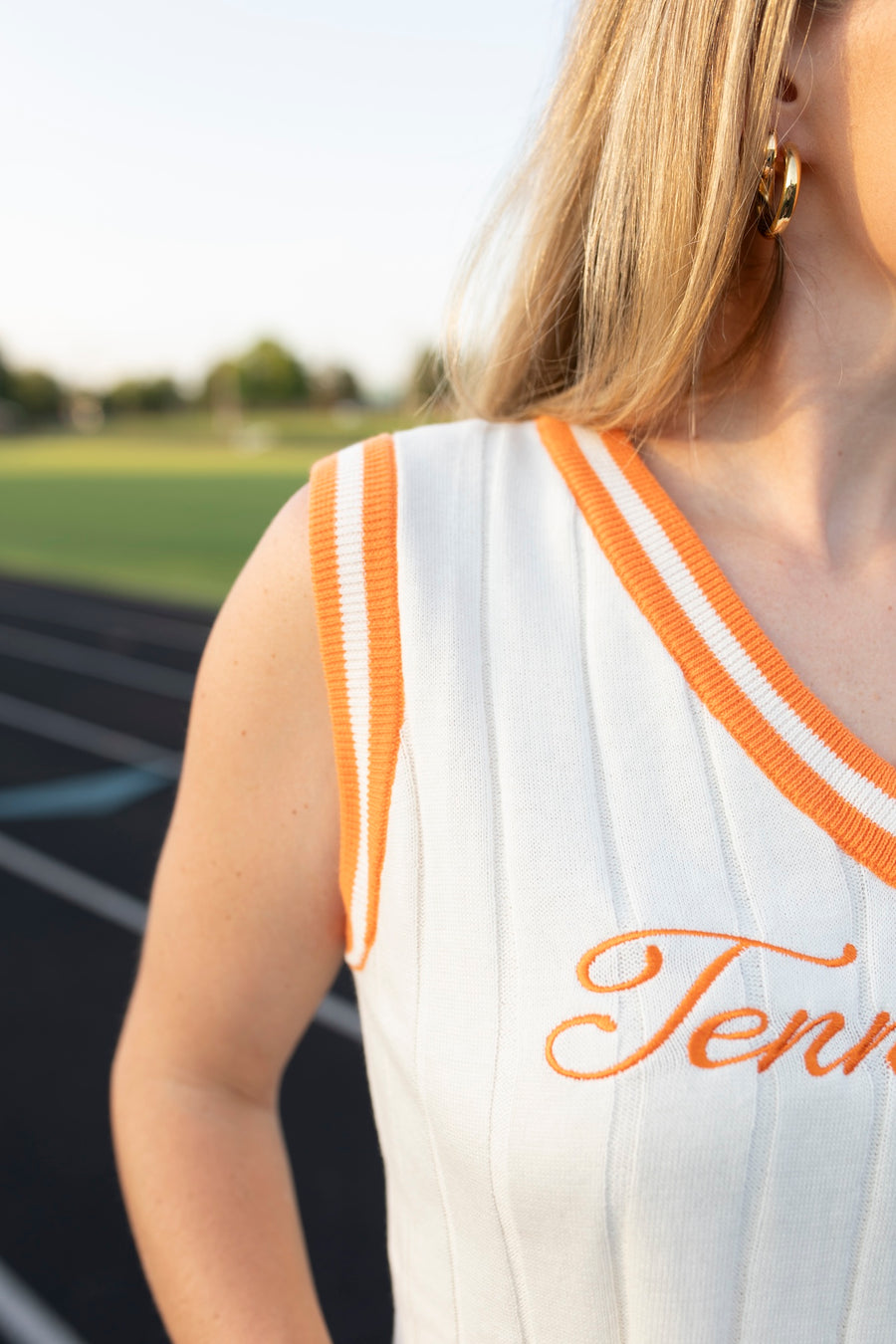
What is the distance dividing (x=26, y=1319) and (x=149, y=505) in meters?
25.0

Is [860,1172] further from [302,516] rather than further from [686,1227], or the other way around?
[302,516]

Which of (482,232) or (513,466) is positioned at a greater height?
(482,232)

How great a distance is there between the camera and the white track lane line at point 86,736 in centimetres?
788

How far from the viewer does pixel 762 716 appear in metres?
1.02

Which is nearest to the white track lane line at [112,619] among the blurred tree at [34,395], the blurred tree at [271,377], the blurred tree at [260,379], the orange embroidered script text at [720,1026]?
the orange embroidered script text at [720,1026]

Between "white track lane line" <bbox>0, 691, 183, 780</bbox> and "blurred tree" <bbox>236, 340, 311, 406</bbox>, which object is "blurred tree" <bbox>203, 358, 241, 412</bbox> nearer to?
"blurred tree" <bbox>236, 340, 311, 406</bbox>

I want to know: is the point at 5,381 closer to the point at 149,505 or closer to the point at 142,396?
the point at 142,396

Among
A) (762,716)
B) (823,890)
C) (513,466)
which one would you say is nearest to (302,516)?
(513,466)

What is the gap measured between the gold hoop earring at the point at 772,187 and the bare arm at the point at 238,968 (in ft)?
1.75

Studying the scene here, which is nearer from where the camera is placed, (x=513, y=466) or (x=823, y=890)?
(x=823, y=890)

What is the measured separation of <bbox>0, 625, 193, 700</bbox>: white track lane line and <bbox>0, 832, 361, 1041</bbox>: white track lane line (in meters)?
3.58

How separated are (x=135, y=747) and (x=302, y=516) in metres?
7.45

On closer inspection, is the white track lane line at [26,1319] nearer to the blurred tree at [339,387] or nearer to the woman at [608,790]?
the woman at [608,790]

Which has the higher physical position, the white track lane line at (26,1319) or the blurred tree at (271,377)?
the blurred tree at (271,377)
